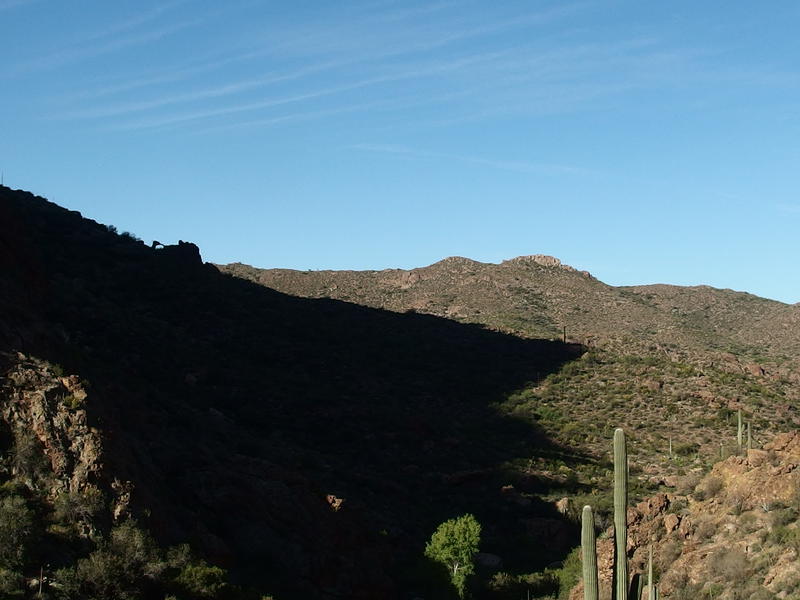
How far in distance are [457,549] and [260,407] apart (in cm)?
1723

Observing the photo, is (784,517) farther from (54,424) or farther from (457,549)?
(54,424)

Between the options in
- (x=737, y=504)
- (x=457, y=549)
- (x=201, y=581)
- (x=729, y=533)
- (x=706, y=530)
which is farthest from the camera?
(x=457, y=549)

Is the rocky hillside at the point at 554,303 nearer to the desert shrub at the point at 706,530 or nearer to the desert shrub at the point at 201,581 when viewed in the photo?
the desert shrub at the point at 706,530

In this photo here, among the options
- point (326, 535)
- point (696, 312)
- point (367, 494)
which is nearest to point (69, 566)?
point (326, 535)

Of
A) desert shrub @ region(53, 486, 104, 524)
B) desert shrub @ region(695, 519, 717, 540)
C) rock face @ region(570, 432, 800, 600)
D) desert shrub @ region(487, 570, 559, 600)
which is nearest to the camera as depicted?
desert shrub @ region(53, 486, 104, 524)

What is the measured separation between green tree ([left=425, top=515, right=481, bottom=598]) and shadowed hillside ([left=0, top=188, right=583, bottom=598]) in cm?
162

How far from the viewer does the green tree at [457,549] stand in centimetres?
3309

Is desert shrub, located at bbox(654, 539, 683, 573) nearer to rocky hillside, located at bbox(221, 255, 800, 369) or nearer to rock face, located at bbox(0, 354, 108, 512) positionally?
rock face, located at bbox(0, 354, 108, 512)

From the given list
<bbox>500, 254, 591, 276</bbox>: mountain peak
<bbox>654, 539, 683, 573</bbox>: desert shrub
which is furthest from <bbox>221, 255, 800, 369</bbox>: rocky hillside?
<bbox>654, 539, 683, 573</bbox>: desert shrub

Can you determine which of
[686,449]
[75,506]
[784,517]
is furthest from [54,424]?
[686,449]

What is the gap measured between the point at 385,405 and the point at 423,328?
19.6 metres

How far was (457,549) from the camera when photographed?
1328 inches

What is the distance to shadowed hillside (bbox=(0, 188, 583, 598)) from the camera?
2425cm

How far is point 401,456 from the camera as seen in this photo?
4678 centimetres
